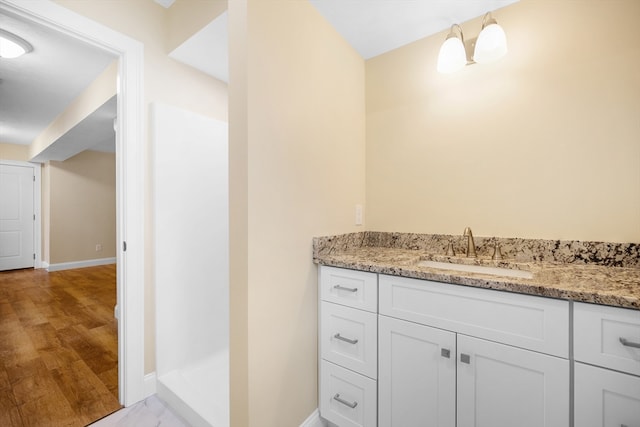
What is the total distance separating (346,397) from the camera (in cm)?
129

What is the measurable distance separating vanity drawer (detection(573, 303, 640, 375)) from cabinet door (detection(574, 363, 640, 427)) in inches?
1.1

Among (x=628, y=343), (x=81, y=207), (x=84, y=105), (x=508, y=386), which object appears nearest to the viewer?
(x=628, y=343)

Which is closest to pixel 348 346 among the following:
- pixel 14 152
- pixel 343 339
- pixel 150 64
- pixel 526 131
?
pixel 343 339

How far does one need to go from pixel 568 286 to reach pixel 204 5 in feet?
7.22

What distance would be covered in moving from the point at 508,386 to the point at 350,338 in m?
0.62

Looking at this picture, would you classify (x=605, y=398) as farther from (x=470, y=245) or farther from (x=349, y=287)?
(x=349, y=287)

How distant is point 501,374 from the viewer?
0.93 m

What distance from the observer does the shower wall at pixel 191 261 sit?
5.42ft

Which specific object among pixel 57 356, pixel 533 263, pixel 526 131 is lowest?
pixel 57 356

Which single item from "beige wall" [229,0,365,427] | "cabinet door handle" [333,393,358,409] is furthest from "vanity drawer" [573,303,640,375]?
"beige wall" [229,0,365,427]

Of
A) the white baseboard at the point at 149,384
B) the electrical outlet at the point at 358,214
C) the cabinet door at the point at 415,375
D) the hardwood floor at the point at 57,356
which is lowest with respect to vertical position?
the hardwood floor at the point at 57,356

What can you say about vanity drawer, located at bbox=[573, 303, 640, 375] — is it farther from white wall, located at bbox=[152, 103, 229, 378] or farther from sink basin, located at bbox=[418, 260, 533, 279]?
white wall, located at bbox=[152, 103, 229, 378]

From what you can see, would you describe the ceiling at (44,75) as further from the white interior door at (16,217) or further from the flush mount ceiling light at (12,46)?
the white interior door at (16,217)

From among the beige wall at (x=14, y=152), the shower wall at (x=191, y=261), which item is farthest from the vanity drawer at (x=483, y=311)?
the beige wall at (x=14, y=152)
